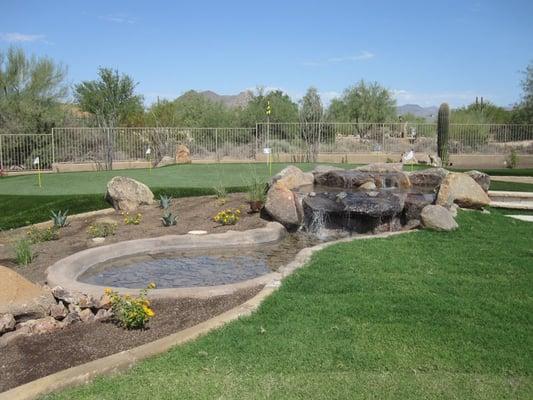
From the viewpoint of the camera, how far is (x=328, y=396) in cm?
339

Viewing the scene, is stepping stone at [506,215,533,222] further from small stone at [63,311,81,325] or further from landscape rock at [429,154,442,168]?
landscape rock at [429,154,442,168]

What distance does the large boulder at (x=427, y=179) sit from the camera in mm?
12797

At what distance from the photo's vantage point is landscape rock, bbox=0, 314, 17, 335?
4832mm

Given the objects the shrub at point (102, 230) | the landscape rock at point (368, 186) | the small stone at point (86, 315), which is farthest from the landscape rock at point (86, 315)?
the landscape rock at point (368, 186)

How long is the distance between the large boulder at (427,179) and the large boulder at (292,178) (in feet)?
8.25

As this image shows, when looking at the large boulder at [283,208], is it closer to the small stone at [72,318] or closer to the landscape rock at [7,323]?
the small stone at [72,318]

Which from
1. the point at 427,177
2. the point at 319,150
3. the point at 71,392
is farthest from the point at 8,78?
the point at 71,392

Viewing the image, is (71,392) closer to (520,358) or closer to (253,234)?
(520,358)

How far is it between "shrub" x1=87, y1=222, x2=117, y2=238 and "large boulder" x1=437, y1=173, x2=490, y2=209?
6.14 m

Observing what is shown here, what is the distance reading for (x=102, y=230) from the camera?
9117mm

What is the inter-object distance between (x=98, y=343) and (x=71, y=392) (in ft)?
3.05

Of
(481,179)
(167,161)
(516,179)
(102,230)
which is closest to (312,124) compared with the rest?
(167,161)

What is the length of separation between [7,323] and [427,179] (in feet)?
34.0

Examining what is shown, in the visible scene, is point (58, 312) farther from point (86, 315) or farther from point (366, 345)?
point (366, 345)
